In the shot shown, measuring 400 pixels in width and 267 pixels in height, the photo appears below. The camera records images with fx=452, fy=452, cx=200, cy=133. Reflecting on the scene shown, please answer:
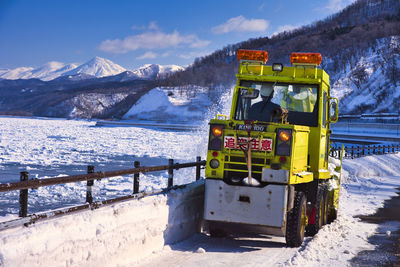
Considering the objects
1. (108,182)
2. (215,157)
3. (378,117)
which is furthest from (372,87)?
(215,157)

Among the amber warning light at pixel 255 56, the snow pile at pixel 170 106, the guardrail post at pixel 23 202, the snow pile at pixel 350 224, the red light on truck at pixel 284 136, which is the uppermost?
the snow pile at pixel 170 106

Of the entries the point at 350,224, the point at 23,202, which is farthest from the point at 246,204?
Answer: the point at 350,224

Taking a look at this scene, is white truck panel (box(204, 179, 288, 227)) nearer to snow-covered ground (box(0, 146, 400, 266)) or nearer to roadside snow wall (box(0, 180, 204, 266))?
snow-covered ground (box(0, 146, 400, 266))

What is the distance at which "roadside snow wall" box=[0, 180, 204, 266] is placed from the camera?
15.2 feet

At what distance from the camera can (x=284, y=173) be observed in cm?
720

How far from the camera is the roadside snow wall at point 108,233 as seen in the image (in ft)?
15.2

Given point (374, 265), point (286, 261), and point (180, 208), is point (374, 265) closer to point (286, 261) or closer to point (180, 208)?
point (286, 261)

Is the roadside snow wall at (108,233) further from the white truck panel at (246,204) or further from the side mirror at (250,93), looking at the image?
the side mirror at (250,93)

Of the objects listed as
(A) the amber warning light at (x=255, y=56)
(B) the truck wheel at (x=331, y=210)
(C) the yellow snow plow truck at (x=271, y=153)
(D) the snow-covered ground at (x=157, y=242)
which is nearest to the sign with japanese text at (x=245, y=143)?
(C) the yellow snow plow truck at (x=271, y=153)

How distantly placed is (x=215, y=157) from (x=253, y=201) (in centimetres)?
97

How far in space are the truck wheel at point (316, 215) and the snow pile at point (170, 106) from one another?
5751 inches

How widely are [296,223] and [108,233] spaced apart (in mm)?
3397

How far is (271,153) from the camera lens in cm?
735

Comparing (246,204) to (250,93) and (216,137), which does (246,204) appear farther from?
(250,93)
